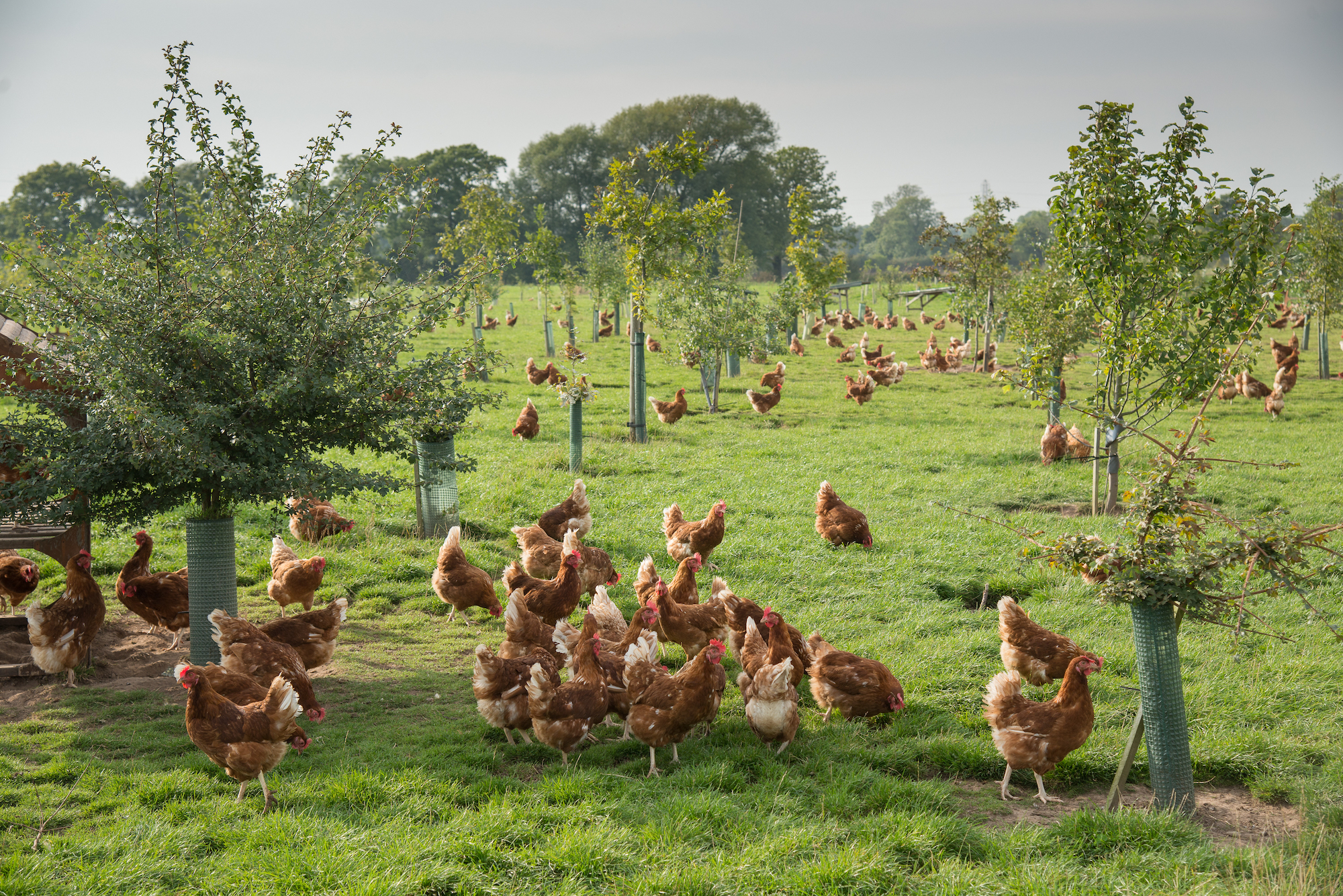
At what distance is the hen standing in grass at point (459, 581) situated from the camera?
7.71 meters

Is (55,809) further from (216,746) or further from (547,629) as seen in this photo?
(547,629)

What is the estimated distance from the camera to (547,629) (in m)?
6.54

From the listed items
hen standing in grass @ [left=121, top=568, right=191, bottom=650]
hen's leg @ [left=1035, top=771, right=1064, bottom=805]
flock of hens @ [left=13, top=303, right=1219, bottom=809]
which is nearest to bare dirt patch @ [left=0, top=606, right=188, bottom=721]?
flock of hens @ [left=13, top=303, right=1219, bottom=809]

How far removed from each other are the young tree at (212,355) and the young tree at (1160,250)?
6975 millimetres

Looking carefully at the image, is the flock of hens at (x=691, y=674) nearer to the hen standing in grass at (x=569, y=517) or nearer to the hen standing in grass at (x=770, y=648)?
the hen standing in grass at (x=770, y=648)

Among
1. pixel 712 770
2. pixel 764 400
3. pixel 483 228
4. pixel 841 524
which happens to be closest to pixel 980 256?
pixel 764 400

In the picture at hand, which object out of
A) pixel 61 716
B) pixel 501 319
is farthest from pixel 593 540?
pixel 501 319

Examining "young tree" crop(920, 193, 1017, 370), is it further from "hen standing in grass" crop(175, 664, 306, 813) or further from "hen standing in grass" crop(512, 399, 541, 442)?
"hen standing in grass" crop(175, 664, 306, 813)

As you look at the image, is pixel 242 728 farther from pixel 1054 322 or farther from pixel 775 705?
pixel 1054 322

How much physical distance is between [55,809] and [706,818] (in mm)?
3769

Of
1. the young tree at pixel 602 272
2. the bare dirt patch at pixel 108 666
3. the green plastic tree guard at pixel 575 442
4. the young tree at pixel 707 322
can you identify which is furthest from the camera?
the young tree at pixel 602 272

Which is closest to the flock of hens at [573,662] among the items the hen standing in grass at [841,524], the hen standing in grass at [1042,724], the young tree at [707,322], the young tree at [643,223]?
the hen standing in grass at [1042,724]

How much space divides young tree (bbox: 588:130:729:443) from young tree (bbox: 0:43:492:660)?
9187mm

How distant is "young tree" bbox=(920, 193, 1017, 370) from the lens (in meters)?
25.3
